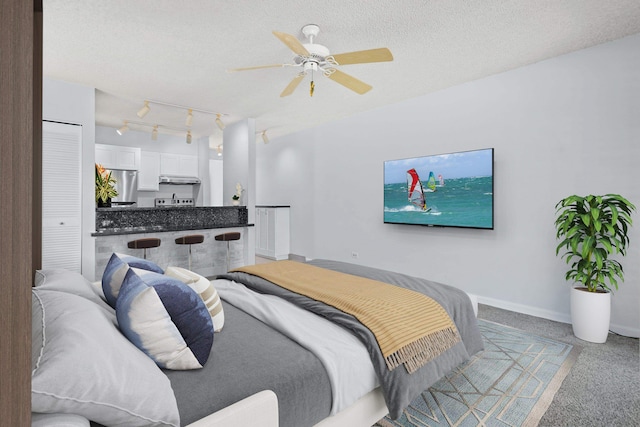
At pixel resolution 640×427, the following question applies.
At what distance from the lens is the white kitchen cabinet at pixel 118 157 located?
236 inches

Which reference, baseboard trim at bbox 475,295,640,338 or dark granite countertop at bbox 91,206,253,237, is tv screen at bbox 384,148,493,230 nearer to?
baseboard trim at bbox 475,295,640,338

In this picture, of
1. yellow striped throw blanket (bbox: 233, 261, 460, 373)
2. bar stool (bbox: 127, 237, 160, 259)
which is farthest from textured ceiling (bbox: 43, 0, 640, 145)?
yellow striped throw blanket (bbox: 233, 261, 460, 373)

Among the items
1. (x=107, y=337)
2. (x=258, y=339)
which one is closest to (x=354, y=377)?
(x=258, y=339)

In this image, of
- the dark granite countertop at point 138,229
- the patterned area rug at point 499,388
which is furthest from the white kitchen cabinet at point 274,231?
the patterned area rug at point 499,388

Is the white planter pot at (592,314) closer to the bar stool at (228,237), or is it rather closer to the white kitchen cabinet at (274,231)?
the bar stool at (228,237)

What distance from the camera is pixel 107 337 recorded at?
1.00 meters

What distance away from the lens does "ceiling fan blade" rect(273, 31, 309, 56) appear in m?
2.08

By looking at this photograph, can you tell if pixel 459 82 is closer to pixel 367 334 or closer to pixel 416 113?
pixel 416 113

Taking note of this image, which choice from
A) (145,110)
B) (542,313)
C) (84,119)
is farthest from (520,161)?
(84,119)

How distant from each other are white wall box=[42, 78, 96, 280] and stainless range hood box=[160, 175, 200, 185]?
2730 millimetres

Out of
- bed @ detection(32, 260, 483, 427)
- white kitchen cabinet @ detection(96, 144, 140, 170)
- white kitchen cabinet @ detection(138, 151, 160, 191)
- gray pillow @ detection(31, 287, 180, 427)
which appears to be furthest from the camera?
white kitchen cabinet @ detection(138, 151, 160, 191)

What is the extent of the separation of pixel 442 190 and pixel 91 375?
3962 millimetres

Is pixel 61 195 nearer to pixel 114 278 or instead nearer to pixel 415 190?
pixel 114 278
